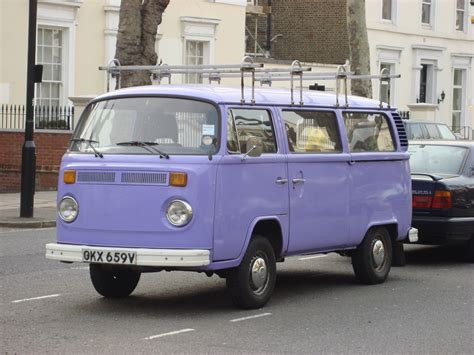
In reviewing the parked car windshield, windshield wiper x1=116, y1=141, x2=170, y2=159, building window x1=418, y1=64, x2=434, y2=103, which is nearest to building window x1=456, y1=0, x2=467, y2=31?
building window x1=418, y1=64, x2=434, y2=103

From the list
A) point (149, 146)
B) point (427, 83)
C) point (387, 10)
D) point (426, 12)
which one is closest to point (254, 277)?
point (149, 146)

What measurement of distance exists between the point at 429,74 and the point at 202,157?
108 ft

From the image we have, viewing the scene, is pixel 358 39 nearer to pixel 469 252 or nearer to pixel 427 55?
pixel 469 252

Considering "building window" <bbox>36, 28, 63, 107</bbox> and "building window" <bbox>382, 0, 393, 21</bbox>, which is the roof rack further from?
"building window" <bbox>382, 0, 393, 21</bbox>

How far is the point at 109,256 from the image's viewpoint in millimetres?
9500

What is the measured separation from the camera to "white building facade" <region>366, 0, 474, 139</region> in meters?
Answer: 38.1

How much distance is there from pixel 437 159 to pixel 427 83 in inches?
1093

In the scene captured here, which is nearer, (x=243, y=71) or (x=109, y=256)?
(x=109, y=256)

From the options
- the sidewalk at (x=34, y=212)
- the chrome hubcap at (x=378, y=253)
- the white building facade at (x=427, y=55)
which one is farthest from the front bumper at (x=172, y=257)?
the white building facade at (x=427, y=55)

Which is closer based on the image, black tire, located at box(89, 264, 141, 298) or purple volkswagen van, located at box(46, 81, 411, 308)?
purple volkswagen van, located at box(46, 81, 411, 308)

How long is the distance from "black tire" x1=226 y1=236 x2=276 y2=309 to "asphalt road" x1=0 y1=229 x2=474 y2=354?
0.14m

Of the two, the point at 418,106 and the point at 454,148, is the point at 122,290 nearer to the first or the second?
the point at 454,148

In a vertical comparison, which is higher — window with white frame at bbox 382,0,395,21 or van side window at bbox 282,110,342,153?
window with white frame at bbox 382,0,395,21

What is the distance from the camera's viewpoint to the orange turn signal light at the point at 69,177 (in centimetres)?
988
